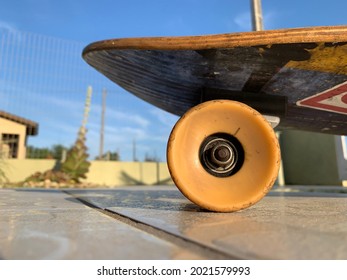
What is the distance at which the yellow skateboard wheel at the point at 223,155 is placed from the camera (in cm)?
189

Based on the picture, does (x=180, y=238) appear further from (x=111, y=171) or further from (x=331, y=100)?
(x=111, y=171)

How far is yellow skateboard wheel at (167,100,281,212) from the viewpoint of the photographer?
6.21ft

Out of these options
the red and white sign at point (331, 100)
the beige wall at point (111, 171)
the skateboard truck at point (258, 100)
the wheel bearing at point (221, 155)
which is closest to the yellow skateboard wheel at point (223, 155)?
the wheel bearing at point (221, 155)

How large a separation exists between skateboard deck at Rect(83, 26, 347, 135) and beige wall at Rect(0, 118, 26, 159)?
1370 cm

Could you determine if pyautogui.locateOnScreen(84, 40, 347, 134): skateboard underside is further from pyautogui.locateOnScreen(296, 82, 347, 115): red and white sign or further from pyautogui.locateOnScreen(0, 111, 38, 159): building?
pyautogui.locateOnScreen(0, 111, 38, 159): building

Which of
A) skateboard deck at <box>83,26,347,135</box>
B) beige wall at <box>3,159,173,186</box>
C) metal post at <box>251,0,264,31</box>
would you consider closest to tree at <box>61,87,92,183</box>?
beige wall at <box>3,159,173,186</box>

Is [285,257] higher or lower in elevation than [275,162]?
lower

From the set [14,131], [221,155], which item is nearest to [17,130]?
[14,131]

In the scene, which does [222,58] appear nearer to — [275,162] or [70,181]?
[275,162]

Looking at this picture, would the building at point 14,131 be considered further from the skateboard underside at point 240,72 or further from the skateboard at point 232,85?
the skateboard at point 232,85
